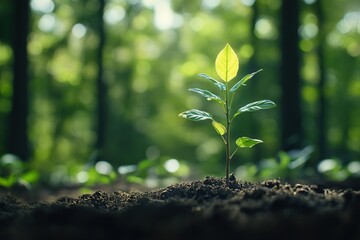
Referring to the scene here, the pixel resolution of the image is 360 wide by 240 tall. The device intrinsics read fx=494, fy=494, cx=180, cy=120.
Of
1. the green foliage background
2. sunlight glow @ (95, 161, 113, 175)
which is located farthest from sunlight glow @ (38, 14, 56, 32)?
sunlight glow @ (95, 161, 113, 175)

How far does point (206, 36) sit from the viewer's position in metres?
22.4

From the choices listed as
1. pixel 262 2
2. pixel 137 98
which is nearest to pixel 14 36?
pixel 262 2

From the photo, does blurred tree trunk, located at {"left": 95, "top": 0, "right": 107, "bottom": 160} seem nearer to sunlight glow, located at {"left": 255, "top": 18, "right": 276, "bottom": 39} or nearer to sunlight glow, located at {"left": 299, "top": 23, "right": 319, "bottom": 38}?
sunlight glow, located at {"left": 255, "top": 18, "right": 276, "bottom": 39}

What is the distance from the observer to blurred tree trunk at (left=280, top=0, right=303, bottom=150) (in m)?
11.1

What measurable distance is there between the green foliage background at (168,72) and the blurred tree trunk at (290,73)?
14.9ft

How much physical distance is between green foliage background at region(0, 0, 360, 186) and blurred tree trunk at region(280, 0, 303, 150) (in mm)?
4547

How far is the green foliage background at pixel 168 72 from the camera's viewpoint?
18.0 metres

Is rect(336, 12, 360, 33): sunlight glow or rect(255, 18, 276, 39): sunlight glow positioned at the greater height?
rect(336, 12, 360, 33): sunlight glow

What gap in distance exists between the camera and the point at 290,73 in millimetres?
11445

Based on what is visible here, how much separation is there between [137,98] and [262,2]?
9974 mm

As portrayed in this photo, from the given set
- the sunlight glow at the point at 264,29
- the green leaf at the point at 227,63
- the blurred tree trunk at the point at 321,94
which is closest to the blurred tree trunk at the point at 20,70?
the sunlight glow at the point at 264,29

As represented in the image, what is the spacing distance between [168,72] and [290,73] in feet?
46.8

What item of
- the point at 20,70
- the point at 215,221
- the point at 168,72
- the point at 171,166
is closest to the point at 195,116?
the point at 215,221

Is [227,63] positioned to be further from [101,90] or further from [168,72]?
[168,72]
